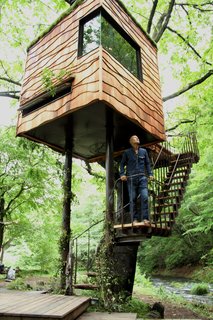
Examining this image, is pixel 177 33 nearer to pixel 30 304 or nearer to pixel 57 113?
pixel 57 113

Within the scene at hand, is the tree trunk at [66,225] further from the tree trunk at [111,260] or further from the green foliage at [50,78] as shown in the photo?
the green foliage at [50,78]

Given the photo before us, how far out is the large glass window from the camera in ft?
20.1

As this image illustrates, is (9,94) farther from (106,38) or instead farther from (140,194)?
(140,194)

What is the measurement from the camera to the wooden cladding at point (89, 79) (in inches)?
223

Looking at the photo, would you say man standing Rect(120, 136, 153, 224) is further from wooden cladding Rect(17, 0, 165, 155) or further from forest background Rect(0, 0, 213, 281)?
forest background Rect(0, 0, 213, 281)

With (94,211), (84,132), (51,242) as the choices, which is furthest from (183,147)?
(94,211)

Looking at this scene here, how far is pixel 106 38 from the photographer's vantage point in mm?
6176

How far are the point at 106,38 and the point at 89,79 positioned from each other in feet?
3.74

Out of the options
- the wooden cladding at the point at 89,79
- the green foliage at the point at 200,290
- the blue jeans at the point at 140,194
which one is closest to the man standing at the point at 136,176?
the blue jeans at the point at 140,194

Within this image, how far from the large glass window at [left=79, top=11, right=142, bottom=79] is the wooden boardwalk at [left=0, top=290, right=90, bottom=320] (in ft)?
15.3

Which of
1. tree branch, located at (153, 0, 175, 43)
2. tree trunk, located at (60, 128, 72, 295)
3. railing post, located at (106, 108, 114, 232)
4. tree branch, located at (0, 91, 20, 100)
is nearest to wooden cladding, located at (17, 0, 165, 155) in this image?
railing post, located at (106, 108, 114, 232)

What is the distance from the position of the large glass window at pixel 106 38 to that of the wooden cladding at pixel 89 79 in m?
0.14

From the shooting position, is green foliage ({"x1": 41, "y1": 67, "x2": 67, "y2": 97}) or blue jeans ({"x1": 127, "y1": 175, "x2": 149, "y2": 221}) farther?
green foliage ({"x1": 41, "y1": 67, "x2": 67, "y2": 97})

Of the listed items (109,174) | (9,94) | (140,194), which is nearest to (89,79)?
(109,174)
